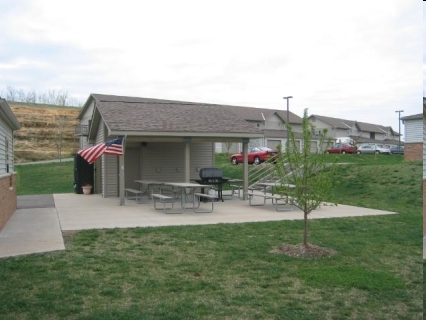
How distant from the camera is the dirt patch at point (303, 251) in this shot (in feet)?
26.2

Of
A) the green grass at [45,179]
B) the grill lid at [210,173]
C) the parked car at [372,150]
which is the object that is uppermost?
the parked car at [372,150]

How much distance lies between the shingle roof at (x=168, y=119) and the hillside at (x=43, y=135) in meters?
30.8

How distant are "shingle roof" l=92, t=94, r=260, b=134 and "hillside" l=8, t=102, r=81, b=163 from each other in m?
30.8

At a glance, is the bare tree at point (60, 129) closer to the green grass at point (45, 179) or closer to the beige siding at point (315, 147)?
the green grass at point (45, 179)

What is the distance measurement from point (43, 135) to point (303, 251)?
4913 cm

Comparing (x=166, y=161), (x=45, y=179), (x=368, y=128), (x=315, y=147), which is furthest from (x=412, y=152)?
(x=368, y=128)

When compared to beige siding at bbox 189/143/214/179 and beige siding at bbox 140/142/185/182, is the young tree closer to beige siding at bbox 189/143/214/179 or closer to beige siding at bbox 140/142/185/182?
beige siding at bbox 140/142/185/182

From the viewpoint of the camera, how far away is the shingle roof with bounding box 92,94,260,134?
16.4m

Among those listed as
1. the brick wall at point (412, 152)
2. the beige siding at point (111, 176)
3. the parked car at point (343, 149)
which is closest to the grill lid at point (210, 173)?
the beige siding at point (111, 176)

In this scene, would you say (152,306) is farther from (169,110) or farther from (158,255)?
(169,110)

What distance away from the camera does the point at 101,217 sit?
1283cm

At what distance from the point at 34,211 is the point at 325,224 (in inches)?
330

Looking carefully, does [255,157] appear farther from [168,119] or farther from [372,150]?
[372,150]

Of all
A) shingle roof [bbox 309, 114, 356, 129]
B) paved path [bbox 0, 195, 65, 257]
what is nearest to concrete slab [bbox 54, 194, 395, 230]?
paved path [bbox 0, 195, 65, 257]
